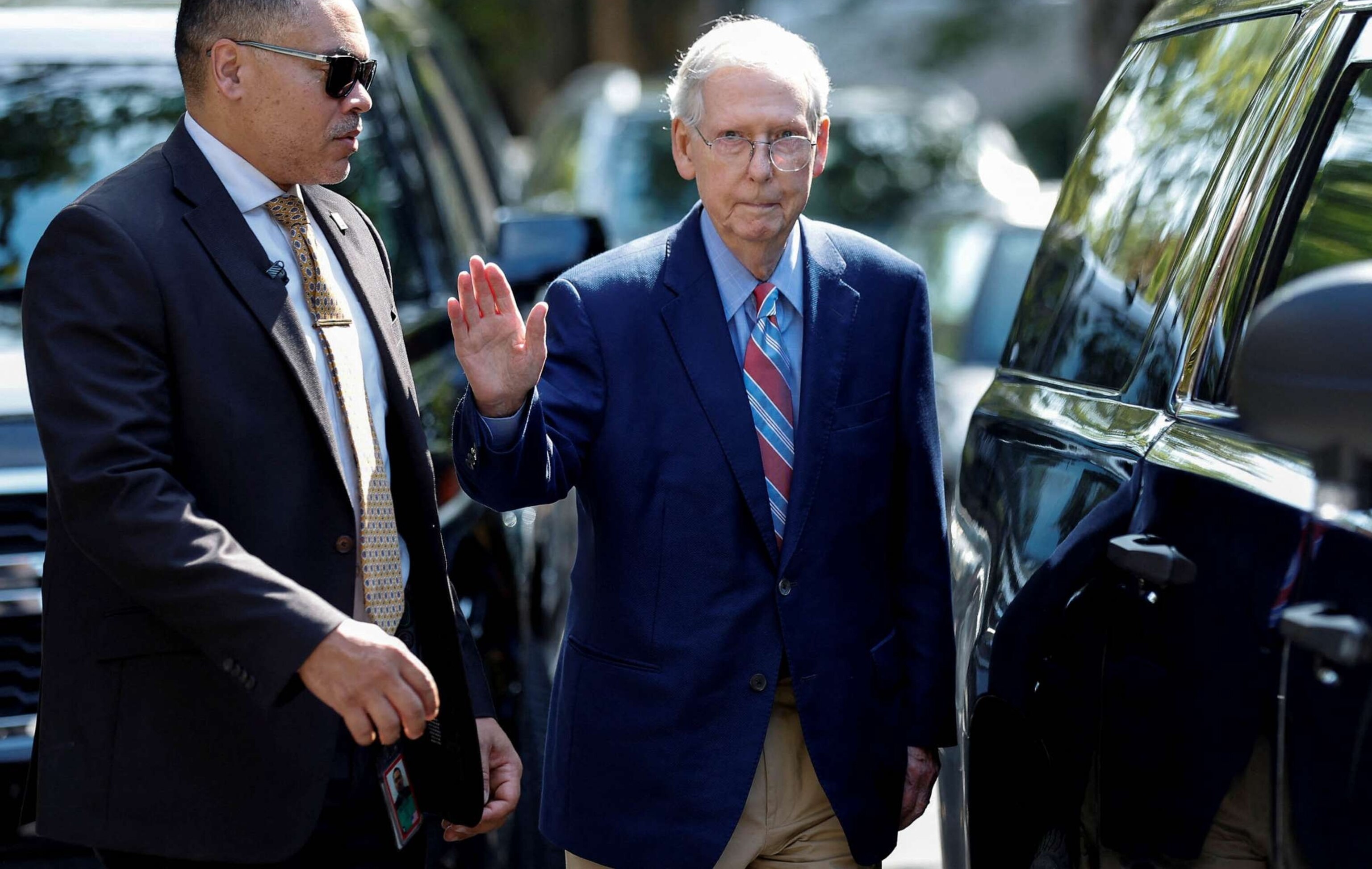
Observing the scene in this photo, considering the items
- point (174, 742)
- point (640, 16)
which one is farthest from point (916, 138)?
point (640, 16)

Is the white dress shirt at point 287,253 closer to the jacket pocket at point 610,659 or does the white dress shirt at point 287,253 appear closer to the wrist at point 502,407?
the wrist at point 502,407

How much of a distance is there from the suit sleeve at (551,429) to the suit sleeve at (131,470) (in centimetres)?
37

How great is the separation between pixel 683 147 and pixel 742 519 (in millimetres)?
635

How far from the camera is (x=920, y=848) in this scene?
5.44m

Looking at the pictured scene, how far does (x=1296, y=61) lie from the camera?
266cm

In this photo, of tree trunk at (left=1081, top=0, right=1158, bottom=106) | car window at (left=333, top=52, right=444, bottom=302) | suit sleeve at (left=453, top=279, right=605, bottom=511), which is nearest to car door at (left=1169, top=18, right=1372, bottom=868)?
suit sleeve at (left=453, top=279, right=605, bottom=511)

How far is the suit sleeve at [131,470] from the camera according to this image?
2291mm

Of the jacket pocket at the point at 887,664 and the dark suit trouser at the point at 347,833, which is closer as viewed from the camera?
the dark suit trouser at the point at 347,833

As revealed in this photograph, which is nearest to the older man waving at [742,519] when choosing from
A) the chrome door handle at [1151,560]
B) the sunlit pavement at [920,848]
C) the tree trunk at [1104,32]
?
the chrome door handle at [1151,560]

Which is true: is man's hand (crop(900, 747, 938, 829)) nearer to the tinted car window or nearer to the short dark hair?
the tinted car window

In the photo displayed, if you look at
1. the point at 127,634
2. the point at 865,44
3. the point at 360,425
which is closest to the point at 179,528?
the point at 127,634

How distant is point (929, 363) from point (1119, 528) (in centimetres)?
56

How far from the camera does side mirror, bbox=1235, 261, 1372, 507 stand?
68.4 inches

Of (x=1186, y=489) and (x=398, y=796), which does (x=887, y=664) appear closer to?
(x=1186, y=489)
